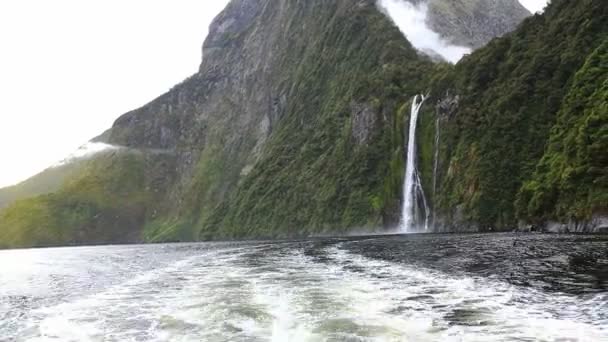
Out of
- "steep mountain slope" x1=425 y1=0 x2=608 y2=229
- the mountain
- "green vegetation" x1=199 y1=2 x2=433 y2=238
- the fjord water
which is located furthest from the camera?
"green vegetation" x1=199 y1=2 x2=433 y2=238

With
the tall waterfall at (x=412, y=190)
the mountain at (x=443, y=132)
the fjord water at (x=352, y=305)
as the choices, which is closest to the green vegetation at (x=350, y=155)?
A: the mountain at (x=443, y=132)

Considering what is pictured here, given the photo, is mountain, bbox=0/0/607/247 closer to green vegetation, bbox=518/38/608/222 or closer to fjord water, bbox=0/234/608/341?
green vegetation, bbox=518/38/608/222

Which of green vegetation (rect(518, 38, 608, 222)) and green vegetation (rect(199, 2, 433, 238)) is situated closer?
green vegetation (rect(518, 38, 608, 222))

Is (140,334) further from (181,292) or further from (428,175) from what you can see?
(428,175)

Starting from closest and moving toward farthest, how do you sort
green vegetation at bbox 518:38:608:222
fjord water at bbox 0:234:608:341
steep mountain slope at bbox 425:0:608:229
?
fjord water at bbox 0:234:608:341 → green vegetation at bbox 518:38:608:222 → steep mountain slope at bbox 425:0:608:229

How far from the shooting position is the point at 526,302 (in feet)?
60.8

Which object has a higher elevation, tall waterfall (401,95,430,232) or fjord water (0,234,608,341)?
tall waterfall (401,95,430,232)

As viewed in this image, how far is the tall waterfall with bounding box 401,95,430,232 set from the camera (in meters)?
108

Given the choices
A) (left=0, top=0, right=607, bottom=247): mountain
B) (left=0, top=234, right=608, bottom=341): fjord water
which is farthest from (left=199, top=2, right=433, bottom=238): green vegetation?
(left=0, top=234, right=608, bottom=341): fjord water

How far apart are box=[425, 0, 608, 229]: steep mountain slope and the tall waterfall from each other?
4855 mm

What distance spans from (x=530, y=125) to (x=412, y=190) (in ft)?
107

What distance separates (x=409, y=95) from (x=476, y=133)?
43620 millimetres

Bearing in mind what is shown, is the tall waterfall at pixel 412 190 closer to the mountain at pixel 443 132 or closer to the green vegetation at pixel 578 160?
the mountain at pixel 443 132

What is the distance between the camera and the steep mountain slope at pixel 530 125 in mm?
58062
